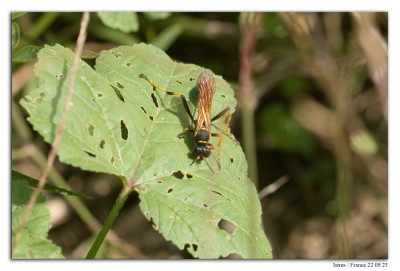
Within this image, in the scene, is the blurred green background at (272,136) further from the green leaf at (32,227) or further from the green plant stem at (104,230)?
the green leaf at (32,227)

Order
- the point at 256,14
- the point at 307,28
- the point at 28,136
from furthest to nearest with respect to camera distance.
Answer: the point at 28,136
the point at 307,28
the point at 256,14

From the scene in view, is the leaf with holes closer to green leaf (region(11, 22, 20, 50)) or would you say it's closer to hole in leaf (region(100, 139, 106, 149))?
hole in leaf (region(100, 139, 106, 149))

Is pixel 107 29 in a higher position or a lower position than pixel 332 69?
higher

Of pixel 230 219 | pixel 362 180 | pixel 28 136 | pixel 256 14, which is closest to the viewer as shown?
pixel 230 219

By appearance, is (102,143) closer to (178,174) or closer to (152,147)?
(152,147)

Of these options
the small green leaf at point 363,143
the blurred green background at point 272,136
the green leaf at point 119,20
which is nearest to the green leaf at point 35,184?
the green leaf at point 119,20

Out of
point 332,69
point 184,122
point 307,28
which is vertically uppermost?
point 307,28

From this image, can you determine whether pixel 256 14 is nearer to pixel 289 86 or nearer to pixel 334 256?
pixel 289 86
